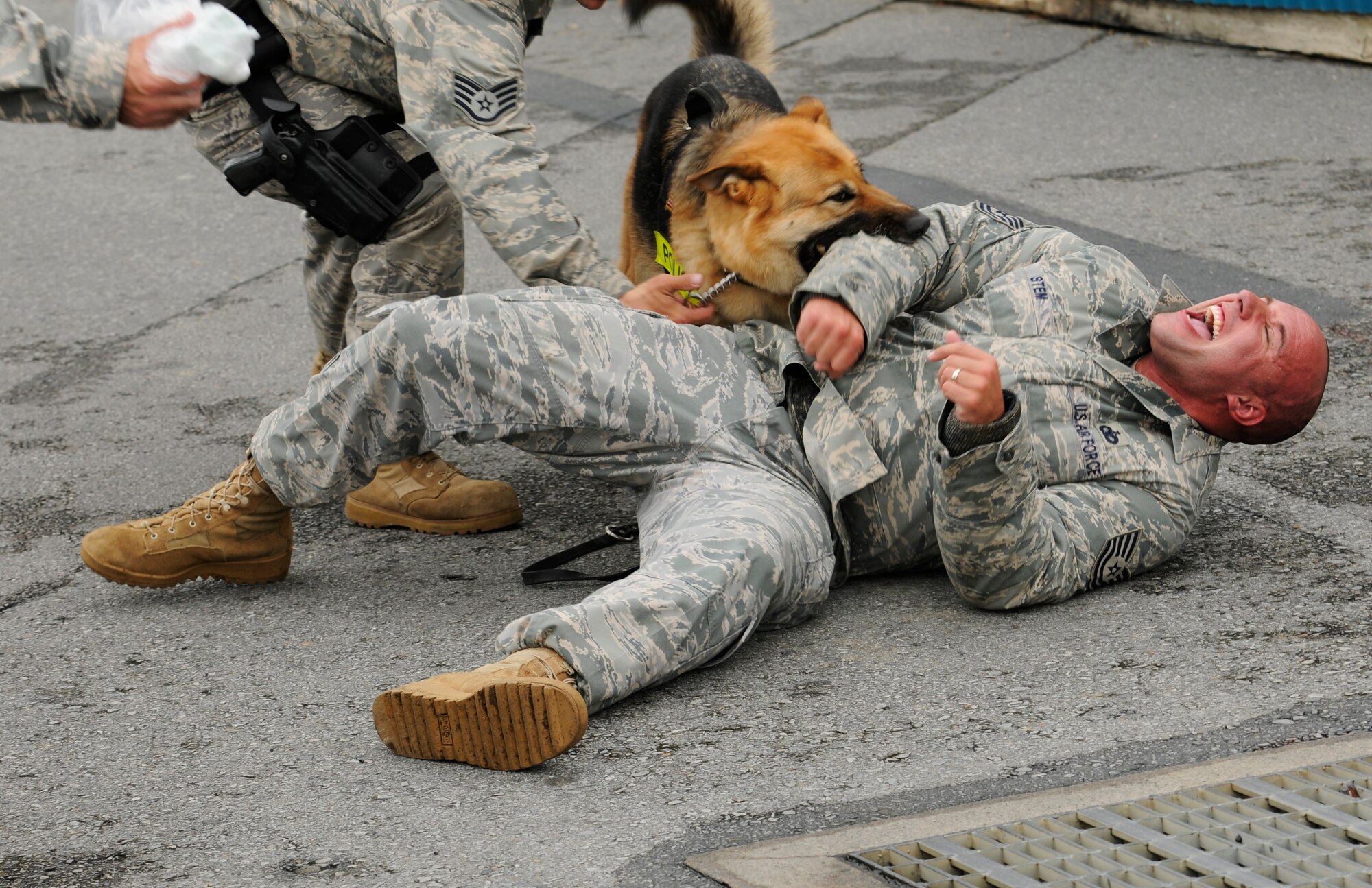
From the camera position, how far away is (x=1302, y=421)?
9.71 ft

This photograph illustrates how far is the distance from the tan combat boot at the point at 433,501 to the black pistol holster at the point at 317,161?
63 centimetres

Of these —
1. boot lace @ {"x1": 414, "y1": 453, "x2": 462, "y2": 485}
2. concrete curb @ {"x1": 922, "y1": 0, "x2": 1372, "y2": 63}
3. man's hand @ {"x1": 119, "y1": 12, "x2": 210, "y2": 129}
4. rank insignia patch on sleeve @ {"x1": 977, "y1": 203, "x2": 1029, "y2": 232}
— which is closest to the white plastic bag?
man's hand @ {"x1": 119, "y1": 12, "x2": 210, "y2": 129}

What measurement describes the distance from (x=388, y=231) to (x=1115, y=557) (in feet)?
6.54

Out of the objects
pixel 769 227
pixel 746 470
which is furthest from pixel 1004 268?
pixel 746 470

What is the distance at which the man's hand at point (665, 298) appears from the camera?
3.18 meters

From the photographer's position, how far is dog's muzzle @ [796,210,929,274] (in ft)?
10.2

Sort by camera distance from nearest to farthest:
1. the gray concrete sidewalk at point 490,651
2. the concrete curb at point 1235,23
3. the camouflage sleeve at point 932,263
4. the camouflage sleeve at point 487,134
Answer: the gray concrete sidewalk at point 490,651
the camouflage sleeve at point 932,263
the camouflage sleeve at point 487,134
the concrete curb at point 1235,23

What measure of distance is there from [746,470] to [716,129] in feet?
4.29

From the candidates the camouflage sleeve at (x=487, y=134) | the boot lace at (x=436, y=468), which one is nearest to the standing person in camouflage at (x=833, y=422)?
the camouflage sleeve at (x=487, y=134)

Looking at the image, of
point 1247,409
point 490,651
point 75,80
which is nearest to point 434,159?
point 75,80

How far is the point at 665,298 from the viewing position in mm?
3219

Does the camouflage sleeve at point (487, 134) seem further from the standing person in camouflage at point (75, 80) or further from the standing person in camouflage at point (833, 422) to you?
the standing person in camouflage at point (75, 80)

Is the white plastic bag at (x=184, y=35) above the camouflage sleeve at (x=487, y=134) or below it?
above

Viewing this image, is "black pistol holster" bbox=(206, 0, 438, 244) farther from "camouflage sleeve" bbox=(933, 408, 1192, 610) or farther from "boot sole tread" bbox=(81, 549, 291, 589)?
"camouflage sleeve" bbox=(933, 408, 1192, 610)
